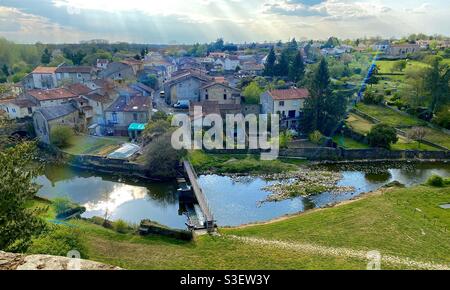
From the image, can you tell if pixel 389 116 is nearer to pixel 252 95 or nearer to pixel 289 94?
pixel 289 94

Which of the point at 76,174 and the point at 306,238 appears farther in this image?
the point at 76,174

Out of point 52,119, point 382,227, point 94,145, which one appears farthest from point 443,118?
point 52,119

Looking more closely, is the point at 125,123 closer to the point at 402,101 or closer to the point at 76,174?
the point at 76,174

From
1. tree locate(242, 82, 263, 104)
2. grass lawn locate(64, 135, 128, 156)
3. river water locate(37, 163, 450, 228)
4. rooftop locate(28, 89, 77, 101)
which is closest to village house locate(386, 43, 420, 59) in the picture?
tree locate(242, 82, 263, 104)

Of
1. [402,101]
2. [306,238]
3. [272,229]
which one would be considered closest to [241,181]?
[272,229]
